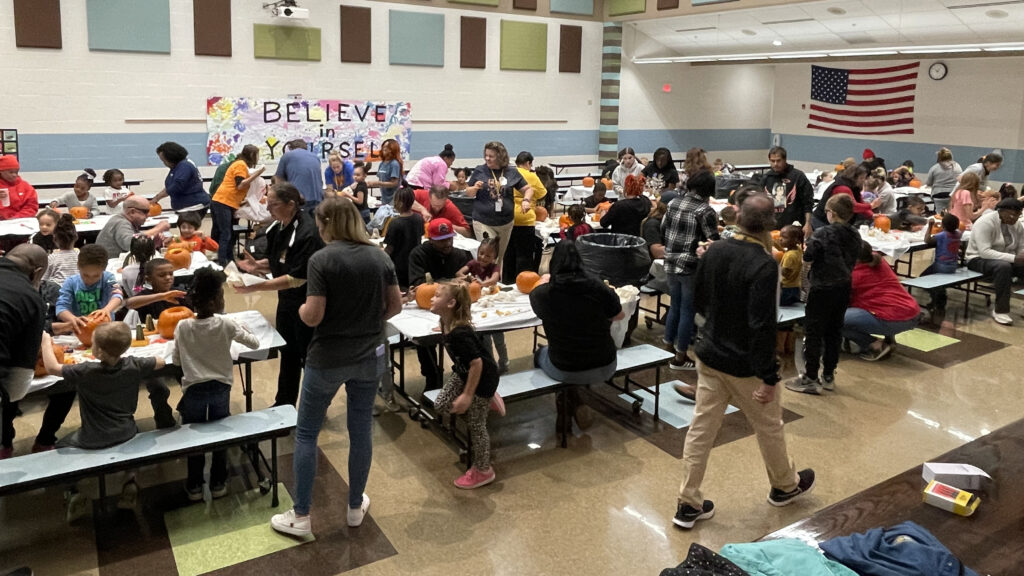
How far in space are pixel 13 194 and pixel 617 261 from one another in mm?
6089

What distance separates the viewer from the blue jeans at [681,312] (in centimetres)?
613

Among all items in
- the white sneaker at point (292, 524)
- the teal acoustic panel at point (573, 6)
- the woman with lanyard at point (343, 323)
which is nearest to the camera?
the woman with lanyard at point (343, 323)

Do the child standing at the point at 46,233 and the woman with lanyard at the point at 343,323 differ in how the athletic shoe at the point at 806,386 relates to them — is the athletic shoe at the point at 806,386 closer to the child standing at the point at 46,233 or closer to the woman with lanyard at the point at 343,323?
the woman with lanyard at the point at 343,323

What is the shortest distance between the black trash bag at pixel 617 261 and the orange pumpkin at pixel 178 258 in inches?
126

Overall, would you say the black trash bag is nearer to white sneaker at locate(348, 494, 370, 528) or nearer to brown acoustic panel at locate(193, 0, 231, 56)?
white sneaker at locate(348, 494, 370, 528)

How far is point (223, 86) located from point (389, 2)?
3.21 metres

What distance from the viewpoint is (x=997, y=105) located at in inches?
591

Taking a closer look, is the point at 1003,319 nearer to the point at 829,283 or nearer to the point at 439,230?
the point at 829,283

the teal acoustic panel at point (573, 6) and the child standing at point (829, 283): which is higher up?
the teal acoustic panel at point (573, 6)

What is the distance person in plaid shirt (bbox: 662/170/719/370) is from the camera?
583 cm

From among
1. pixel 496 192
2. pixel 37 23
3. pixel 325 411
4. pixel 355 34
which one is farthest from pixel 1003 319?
pixel 37 23

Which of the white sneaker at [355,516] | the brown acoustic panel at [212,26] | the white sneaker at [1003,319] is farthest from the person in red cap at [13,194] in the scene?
the white sneaker at [1003,319]

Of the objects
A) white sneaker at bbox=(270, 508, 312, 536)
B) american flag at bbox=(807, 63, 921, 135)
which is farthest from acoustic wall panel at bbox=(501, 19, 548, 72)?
white sneaker at bbox=(270, 508, 312, 536)

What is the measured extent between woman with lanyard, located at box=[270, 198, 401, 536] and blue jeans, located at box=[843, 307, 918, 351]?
4.47 metres
